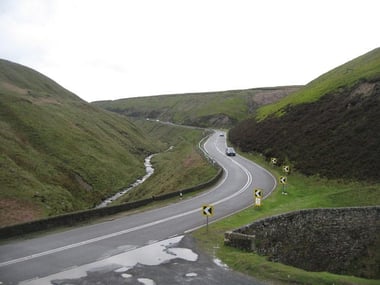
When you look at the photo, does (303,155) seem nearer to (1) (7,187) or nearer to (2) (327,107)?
(2) (327,107)

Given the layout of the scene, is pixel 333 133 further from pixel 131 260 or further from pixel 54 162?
pixel 131 260

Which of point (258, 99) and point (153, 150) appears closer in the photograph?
point (153, 150)

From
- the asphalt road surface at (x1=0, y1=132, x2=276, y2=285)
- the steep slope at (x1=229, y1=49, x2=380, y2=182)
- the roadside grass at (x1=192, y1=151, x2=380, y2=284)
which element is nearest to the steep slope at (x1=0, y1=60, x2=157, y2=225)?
the asphalt road surface at (x1=0, y1=132, x2=276, y2=285)

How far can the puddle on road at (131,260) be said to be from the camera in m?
14.2

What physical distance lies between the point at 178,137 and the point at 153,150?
91.1ft

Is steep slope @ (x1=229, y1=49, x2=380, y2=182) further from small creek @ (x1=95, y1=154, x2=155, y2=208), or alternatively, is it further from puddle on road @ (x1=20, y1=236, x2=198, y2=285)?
puddle on road @ (x1=20, y1=236, x2=198, y2=285)

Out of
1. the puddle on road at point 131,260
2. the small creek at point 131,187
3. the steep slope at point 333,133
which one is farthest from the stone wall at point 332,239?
the small creek at point 131,187

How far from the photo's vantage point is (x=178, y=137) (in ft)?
402

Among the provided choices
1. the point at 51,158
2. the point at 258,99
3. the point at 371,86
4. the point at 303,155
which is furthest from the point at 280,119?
the point at 258,99

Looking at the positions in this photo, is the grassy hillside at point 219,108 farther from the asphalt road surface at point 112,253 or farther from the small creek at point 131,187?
the asphalt road surface at point 112,253

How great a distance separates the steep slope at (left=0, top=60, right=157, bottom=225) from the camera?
1533 inches

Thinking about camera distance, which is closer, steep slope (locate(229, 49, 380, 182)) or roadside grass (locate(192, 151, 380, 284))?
roadside grass (locate(192, 151, 380, 284))

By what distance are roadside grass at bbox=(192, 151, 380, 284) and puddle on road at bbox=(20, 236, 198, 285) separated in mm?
1232

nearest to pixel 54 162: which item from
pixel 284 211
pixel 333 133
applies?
pixel 333 133
